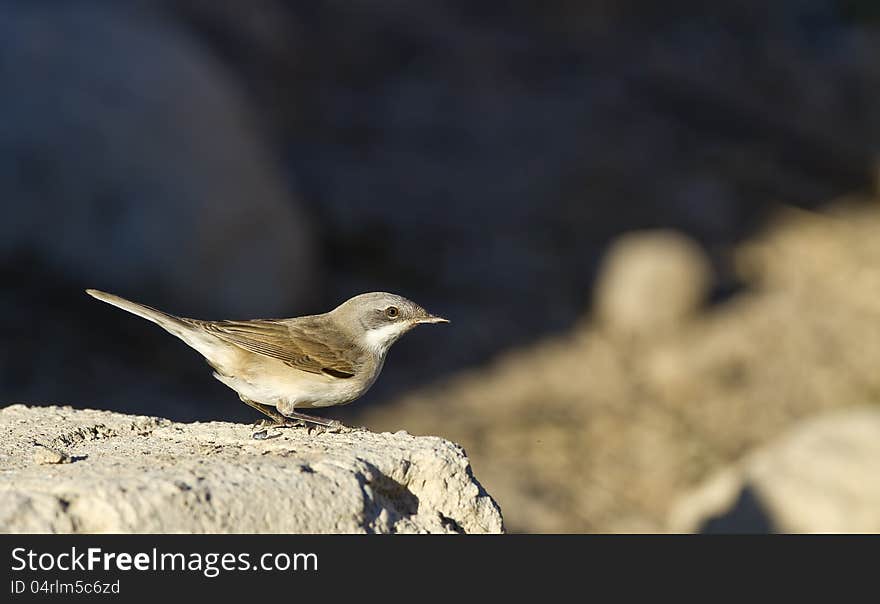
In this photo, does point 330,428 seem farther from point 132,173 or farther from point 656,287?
point 656,287

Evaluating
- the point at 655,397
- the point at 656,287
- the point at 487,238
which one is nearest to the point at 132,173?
the point at 487,238

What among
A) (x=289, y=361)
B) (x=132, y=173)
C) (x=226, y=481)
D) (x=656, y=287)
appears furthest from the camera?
(x=656, y=287)

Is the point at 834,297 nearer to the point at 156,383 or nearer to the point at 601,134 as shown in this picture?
the point at 601,134

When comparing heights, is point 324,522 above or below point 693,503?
below

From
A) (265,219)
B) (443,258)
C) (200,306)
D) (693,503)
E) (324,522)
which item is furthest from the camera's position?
(443,258)

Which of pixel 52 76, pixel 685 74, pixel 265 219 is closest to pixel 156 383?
pixel 265 219
